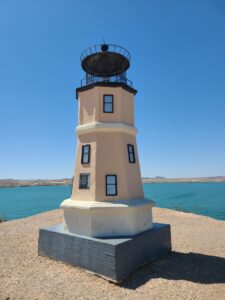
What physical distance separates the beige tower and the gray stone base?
602mm

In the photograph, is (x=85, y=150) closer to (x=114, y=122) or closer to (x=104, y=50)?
(x=114, y=122)

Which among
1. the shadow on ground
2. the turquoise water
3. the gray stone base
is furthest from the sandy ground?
the turquoise water

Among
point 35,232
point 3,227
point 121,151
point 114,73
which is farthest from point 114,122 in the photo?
point 3,227

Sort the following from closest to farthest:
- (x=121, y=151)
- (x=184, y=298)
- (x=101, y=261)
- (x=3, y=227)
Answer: (x=184, y=298)
(x=101, y=261)
(x=121, y=151)
(x=3, y=227)

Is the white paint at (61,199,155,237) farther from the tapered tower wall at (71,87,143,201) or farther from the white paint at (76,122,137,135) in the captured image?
the white paint at (76,122,137,135)

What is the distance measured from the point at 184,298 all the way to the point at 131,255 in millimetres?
3146

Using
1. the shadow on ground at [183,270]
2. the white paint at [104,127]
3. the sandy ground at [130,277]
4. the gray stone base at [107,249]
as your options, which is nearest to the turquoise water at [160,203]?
the sandy ground at [130,277]

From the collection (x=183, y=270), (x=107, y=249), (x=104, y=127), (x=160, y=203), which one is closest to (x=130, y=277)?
(x=107, y=249)

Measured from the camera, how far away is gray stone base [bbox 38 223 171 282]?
1120 cm

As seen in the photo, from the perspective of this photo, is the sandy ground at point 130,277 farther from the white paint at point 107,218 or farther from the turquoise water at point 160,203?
the turquoise water at point 160,203

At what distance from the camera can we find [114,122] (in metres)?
14.5

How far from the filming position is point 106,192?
13578 mm

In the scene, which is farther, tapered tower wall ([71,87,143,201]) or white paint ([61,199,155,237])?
tapered tower wall ([71,87,143,201])

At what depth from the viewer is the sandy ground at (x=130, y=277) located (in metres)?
9.83
